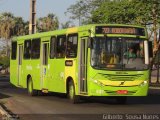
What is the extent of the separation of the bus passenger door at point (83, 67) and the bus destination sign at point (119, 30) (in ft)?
2.63

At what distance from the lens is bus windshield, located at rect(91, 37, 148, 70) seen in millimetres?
20000

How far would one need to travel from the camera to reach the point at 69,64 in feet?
72.4

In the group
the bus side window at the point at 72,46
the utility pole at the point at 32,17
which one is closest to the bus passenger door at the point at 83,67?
the bus side window at the point at 72,46

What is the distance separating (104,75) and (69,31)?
3316 mm

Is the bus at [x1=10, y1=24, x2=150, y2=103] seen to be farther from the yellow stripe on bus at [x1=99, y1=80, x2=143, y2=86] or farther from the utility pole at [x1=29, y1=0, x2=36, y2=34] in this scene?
the utility pole at [x1=29, y1=0, x2=36, y2=34]

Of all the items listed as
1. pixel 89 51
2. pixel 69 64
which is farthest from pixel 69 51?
pixel 89 51

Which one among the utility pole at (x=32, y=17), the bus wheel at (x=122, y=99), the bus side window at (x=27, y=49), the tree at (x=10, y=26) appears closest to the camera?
the bus wheel at (x=122, y=99)

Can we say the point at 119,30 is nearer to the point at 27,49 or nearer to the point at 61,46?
the point at 61,46

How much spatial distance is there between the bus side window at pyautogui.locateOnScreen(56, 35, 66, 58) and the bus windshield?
2.97 metres

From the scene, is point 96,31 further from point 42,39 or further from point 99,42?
point 42,39

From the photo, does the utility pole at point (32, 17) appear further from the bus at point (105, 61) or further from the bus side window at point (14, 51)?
the bus at point (105, 61)

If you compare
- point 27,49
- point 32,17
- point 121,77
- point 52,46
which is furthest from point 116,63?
point 32,17

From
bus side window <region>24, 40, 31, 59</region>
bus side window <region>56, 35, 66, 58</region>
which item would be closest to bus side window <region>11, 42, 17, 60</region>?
bus side window <region>24, 40, 31, 59</region>

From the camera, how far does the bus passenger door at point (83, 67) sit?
20500 mm
